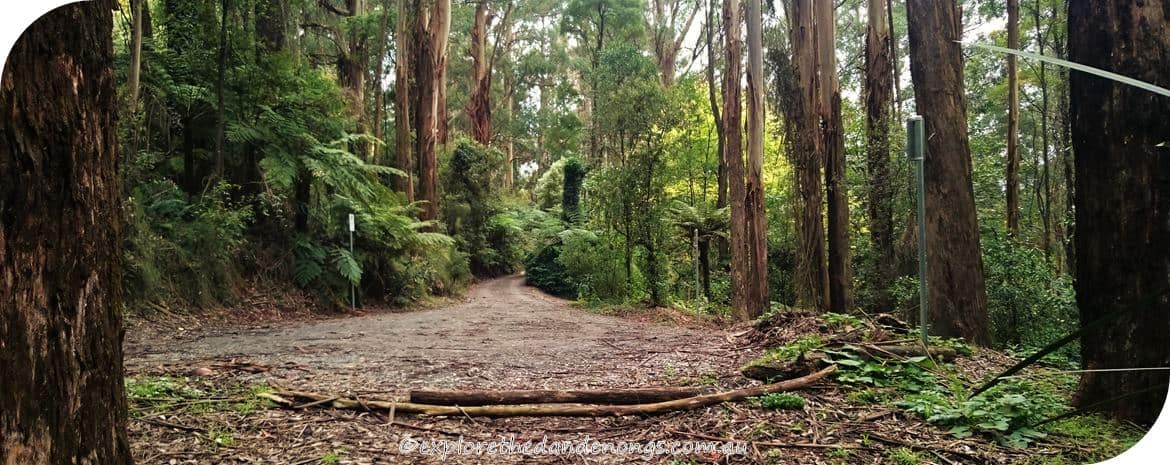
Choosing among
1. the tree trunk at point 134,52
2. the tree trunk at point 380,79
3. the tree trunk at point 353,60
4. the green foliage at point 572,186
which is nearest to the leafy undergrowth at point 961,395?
the tree trunk at point 134,52

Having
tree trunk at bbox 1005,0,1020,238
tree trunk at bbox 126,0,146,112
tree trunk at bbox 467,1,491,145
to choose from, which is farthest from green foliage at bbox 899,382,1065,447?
tree trunk at bbox 467,1,491,145

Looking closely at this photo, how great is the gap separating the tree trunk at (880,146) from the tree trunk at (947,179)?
6.56 ft

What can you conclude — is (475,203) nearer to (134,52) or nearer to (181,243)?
(181,243)

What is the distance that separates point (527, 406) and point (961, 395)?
5.63 ft

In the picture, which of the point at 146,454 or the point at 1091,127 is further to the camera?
the point at 146,454

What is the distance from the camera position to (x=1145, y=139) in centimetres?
140

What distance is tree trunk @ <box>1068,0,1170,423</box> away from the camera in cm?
139

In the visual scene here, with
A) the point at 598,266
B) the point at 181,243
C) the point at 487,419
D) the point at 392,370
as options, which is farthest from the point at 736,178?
the point at 181,243

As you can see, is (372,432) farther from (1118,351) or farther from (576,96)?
(576,96)

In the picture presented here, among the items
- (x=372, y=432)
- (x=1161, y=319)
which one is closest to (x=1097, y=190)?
(x=1161, y=319)

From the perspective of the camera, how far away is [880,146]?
271 inches

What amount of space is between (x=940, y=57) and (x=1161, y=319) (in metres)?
4.19

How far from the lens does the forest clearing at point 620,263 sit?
1327 mm

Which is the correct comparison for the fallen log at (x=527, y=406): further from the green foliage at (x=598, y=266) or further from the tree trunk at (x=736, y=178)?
the green foliage at (x=598, y=266)
